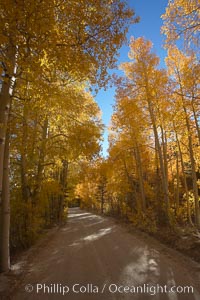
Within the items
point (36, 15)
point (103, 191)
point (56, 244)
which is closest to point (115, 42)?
point (36, 15)

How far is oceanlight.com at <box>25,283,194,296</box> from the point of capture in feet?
12.3

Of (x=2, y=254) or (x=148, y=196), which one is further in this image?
(x=148, y=196)

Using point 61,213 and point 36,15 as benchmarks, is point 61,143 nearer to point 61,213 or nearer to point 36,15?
point 36,15

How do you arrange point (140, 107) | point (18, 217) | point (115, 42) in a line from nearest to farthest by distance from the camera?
point (115, 42) < point (18, 217) < point (140, 107)

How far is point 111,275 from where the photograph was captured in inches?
179

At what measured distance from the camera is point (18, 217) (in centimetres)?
767

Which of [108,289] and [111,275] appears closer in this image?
[108,289]

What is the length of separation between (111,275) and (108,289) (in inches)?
26.6

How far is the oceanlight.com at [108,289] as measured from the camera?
12.3 ft

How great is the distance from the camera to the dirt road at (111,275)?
3.69m

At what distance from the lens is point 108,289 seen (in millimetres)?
3881

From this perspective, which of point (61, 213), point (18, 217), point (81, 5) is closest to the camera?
point (81, 5)

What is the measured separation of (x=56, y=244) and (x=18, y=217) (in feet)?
6.95

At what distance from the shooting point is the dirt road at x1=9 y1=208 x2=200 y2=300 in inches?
145
